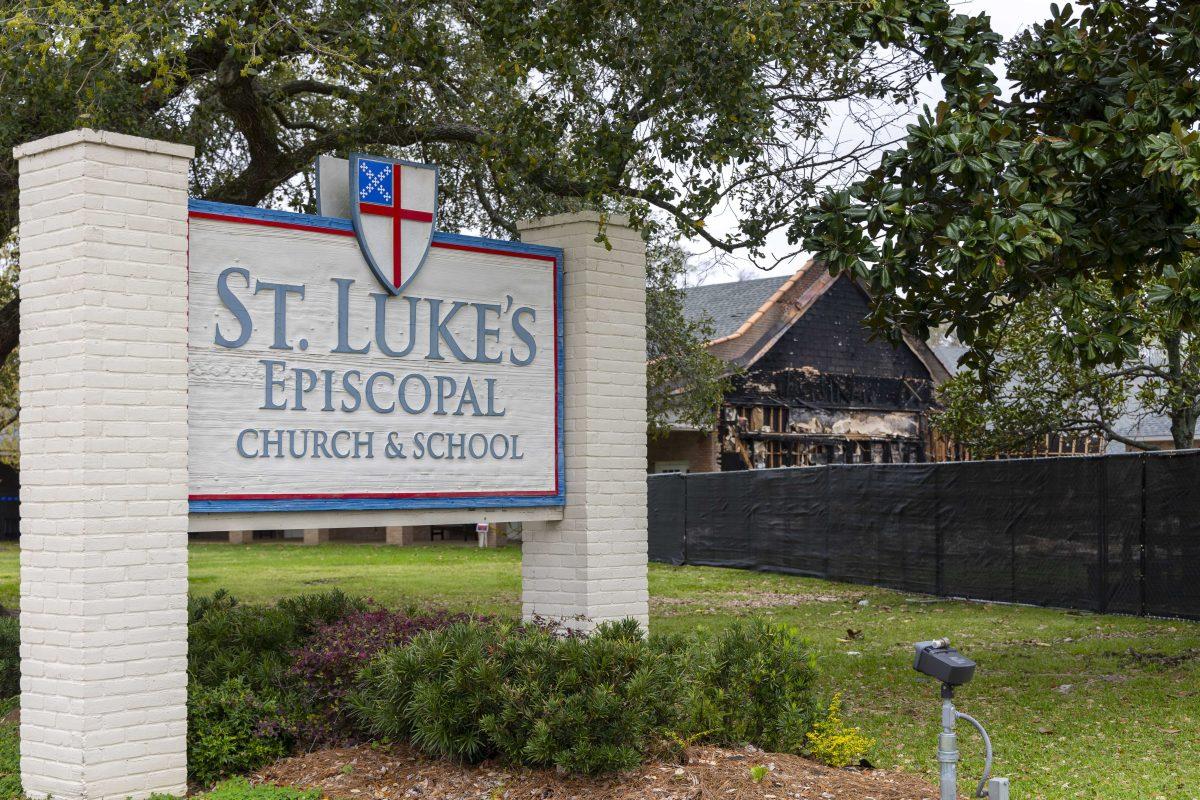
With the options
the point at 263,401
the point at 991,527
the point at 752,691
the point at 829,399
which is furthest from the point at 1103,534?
the point at 829,399

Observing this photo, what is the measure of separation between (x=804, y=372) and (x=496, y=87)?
21703 millimetres

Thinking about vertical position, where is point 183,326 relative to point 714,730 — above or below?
above

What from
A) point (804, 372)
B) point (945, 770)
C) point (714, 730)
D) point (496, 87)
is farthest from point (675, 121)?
point (804, 372)

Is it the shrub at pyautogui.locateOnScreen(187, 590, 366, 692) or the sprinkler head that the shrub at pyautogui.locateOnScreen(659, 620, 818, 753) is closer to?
the sprinkler head

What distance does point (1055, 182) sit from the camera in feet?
30.2

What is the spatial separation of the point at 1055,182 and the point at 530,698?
5.18 meters

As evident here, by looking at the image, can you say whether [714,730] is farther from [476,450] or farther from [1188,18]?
[1188,18]

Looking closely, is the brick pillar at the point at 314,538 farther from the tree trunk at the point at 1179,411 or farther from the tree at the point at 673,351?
the tree trunk at the point at 1179,411

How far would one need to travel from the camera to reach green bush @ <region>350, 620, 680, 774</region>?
689 cm

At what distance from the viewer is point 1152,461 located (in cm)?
1628

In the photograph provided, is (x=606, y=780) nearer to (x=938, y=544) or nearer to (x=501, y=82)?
(x=501, y=82)

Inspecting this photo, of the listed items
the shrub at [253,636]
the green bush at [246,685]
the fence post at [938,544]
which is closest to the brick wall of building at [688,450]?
the fence post at [938,544]

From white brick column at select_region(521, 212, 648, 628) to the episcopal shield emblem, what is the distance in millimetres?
1372

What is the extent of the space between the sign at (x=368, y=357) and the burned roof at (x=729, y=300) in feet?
79.3
